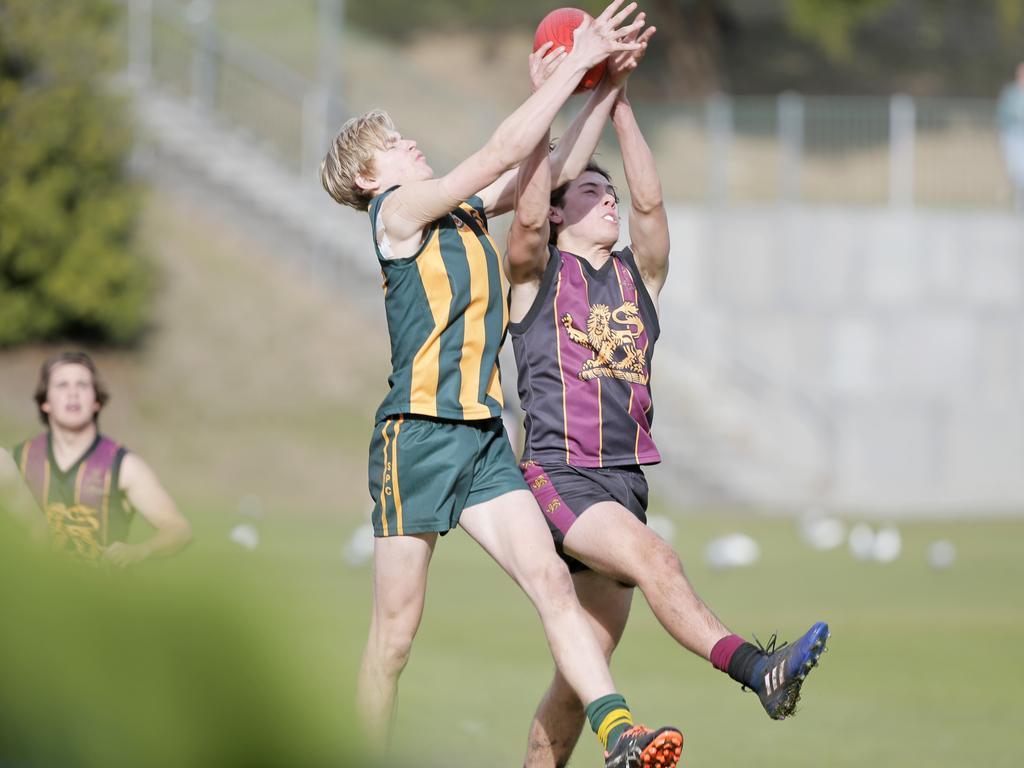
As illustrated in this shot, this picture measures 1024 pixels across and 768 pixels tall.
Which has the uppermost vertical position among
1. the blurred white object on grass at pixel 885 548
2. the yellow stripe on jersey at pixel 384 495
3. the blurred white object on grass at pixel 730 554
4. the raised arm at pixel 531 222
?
the blurred white object on grass at pixel 885 548

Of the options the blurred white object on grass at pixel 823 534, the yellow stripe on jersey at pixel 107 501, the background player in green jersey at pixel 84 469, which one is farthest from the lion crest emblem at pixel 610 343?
the blurred white object on grass at pixel 823 534

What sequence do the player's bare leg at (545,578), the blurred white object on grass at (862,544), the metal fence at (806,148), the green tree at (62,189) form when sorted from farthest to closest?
the metal fence at (806,148), the green tree at (62,189), the blurred white object on grass at (862,544), the player's bare leg at (545,578)

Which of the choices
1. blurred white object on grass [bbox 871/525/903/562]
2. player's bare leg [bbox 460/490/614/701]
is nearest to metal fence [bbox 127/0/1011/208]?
blurred white object on grass [bbox 871/525/903/562]

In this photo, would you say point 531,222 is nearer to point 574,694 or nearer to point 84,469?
point 574,694

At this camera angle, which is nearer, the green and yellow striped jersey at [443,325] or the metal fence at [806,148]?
the green and yellow striped jersey at [443,325]

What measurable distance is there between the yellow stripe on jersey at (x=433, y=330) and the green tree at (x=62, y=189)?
52.1ft

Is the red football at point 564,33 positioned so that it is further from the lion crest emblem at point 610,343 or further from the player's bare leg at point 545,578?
the player's bare leg at point 545,578

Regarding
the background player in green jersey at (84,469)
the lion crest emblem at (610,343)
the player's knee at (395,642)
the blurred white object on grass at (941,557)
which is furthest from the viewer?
the blurred white object on grass at (941,557)

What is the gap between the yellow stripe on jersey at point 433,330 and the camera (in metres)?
5.50

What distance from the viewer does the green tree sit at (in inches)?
803

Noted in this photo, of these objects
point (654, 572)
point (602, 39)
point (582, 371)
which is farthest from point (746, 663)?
point (602, 39)

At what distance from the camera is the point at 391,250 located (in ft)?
18.2

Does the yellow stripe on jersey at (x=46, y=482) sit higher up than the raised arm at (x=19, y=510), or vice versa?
the yellow stripe on jersey at (x=46, y=482)

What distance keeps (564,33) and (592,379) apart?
1273mm
